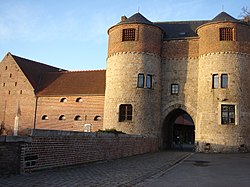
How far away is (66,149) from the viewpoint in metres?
12.3

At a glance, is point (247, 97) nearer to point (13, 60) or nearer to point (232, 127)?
point (232, 127)

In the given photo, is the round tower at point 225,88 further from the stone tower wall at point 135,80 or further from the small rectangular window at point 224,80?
the stone tower wall at point 135,80

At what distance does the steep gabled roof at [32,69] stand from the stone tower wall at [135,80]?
47.2 ft

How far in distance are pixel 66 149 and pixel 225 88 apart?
1850 centimetres

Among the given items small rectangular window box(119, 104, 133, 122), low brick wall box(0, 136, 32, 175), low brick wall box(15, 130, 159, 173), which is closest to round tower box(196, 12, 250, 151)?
small rectangular window box(119, 104, 133, 122)

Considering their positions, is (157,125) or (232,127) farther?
(157,125)

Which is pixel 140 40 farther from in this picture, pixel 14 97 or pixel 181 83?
pixel 14 97

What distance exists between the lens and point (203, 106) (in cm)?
2803

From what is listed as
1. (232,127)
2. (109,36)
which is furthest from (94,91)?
(232,127)

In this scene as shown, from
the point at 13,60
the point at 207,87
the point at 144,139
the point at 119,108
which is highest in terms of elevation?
the point at 13,60

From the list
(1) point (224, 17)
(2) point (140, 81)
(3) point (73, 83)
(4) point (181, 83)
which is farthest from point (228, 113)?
(3) point (73, 83)

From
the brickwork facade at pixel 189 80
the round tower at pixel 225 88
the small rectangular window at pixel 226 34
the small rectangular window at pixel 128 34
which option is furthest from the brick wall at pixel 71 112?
the small rectangular window at pixel 226 34

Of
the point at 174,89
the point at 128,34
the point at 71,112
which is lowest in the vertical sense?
the point at 71,112

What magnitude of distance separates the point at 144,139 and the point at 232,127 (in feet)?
25.7
